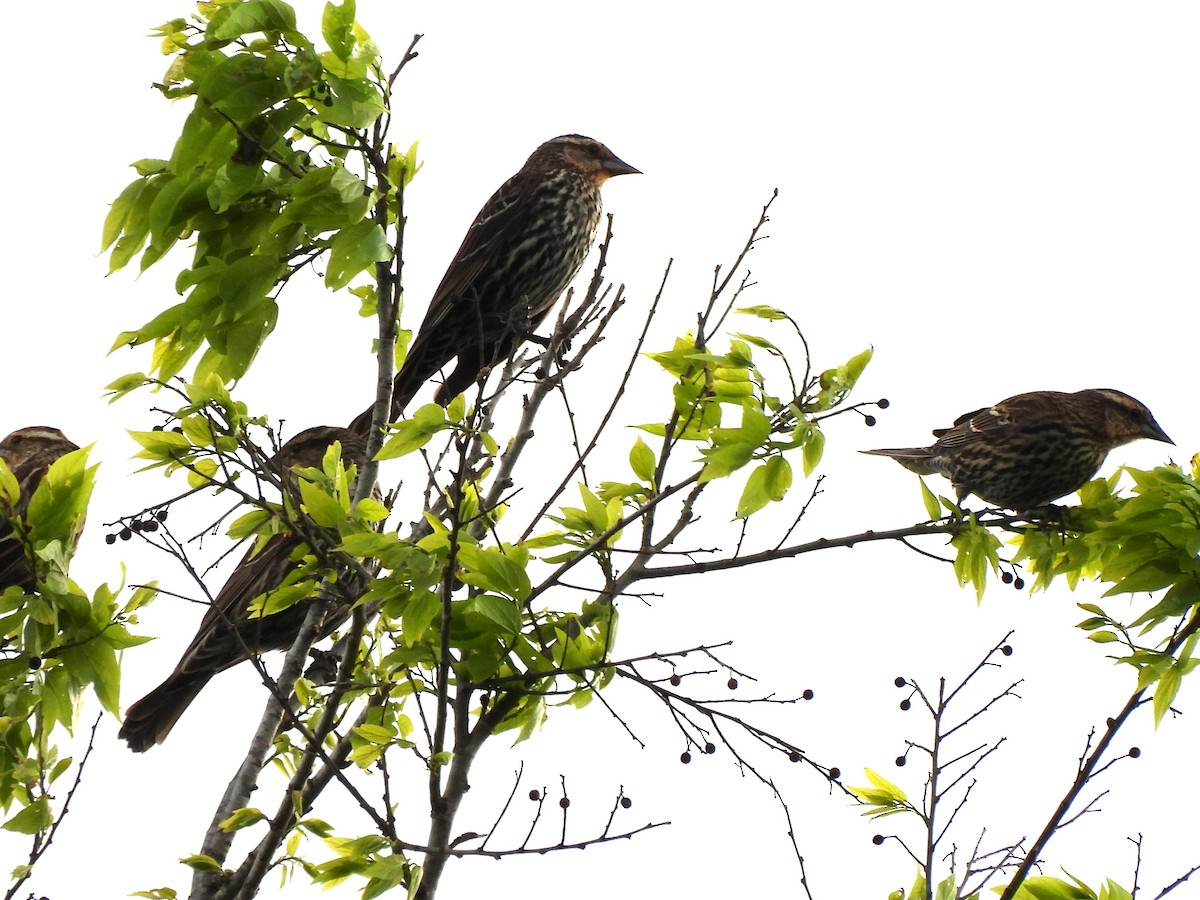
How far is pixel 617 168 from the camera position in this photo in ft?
27.0

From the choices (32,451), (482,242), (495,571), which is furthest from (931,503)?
(32,451)

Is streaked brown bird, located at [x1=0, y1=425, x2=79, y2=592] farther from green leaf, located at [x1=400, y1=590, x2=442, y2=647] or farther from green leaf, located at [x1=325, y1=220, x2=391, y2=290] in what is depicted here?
green leaf, located at [x1=400, y1=590, x2=442, y2=647]

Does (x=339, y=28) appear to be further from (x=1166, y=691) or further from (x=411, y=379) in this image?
(x=1166, y=691)

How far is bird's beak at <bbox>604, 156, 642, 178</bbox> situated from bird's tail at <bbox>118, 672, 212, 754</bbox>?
3911mm

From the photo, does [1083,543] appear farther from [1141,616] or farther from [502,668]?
[502,668]

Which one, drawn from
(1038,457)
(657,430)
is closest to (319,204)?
(657,430)

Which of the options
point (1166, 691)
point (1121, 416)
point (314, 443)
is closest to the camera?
point (1166, 691)

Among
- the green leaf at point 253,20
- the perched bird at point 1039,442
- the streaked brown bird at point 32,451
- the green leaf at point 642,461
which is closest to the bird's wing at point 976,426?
the perched bird at point 1039,442

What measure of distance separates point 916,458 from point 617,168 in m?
2.66

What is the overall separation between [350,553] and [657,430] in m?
1.06

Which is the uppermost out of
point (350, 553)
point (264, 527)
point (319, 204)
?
point (319, 204)

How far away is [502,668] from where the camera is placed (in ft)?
12.6

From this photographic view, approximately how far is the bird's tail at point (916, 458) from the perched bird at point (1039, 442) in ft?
0.46

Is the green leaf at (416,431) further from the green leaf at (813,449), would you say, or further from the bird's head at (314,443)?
the bird's head at (314,443)
